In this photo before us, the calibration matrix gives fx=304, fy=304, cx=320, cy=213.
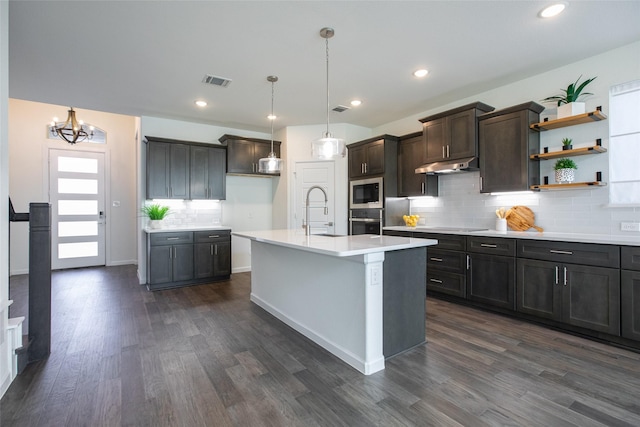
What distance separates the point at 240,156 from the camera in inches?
218

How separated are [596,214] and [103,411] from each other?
455cm

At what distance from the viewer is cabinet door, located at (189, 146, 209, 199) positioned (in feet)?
17.0

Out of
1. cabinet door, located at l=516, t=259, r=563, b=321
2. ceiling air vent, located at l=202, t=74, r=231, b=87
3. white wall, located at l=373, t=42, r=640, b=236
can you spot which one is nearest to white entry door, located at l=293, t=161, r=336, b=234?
ceiling air vent, located at l=202, t=74, r=231, b=87

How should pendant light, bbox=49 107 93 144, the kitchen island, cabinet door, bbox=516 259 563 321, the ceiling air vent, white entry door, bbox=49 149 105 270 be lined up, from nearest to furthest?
the kitchen island
cabinet door, bbox=516 259 563 321
the ceiling air vent
pendant light, bbox=49 107 93 144
white entry door, bbox=49 149 105 270

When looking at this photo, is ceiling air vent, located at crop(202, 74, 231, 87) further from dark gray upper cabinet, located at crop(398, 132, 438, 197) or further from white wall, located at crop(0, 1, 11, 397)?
dark gray upper cabinet, located at crop(398, 132, 438, 197)

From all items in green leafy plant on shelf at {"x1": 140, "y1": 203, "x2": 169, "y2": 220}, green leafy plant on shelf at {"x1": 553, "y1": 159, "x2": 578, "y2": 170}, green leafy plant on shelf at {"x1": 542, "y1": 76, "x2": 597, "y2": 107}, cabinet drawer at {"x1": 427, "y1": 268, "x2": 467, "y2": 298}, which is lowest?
cabinet drawer at {"x1": 427, "y1": 268, "x2": 467, "y2": 298}

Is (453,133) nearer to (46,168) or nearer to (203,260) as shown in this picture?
(203,260)

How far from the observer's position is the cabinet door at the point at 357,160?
531cm

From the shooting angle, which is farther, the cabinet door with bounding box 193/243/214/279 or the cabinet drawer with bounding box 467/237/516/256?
the cabinet door with bounding box 193/243/214/279

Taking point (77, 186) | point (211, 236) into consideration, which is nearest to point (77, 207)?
point (77, 186)

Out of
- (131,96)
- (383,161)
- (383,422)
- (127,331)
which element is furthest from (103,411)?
(383,161)

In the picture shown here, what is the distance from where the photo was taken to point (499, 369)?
2268mm

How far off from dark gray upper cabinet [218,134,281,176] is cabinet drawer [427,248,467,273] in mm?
3413

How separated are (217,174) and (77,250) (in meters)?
3.70
